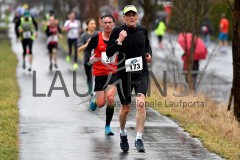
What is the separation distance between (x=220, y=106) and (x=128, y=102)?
6246 millimetres

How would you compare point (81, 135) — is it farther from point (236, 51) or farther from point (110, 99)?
point (236, 51)

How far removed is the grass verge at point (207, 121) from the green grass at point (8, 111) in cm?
282

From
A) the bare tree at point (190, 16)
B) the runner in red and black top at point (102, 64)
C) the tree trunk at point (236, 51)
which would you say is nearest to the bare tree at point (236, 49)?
the tree trunk at point (236, 51)

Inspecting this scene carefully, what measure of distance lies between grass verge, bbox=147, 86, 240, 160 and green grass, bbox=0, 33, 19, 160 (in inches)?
111

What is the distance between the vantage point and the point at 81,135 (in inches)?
478

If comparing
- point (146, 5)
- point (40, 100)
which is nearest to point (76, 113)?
point (40, 100)

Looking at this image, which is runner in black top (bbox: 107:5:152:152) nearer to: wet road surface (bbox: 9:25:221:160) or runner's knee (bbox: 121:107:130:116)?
runner's knee (bbox: 121:107:130:116)

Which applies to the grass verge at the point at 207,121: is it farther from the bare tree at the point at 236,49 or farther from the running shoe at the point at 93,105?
the running shoe at the point at 93,105

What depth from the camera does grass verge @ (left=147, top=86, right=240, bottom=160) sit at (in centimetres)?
1116

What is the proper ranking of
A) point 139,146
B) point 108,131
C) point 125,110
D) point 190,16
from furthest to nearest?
point 190,16 → point 108,131 → point 125,110 → point 139,146

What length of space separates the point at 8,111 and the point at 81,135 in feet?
8.58

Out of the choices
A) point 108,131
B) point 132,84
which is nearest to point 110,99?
point 108,131

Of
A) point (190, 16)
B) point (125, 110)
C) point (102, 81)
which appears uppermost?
point (190, 16)

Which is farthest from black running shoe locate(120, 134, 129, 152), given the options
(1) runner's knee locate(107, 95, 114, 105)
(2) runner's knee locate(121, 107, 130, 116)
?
(1) runner's knee locate(107, 95, 114, 105)
